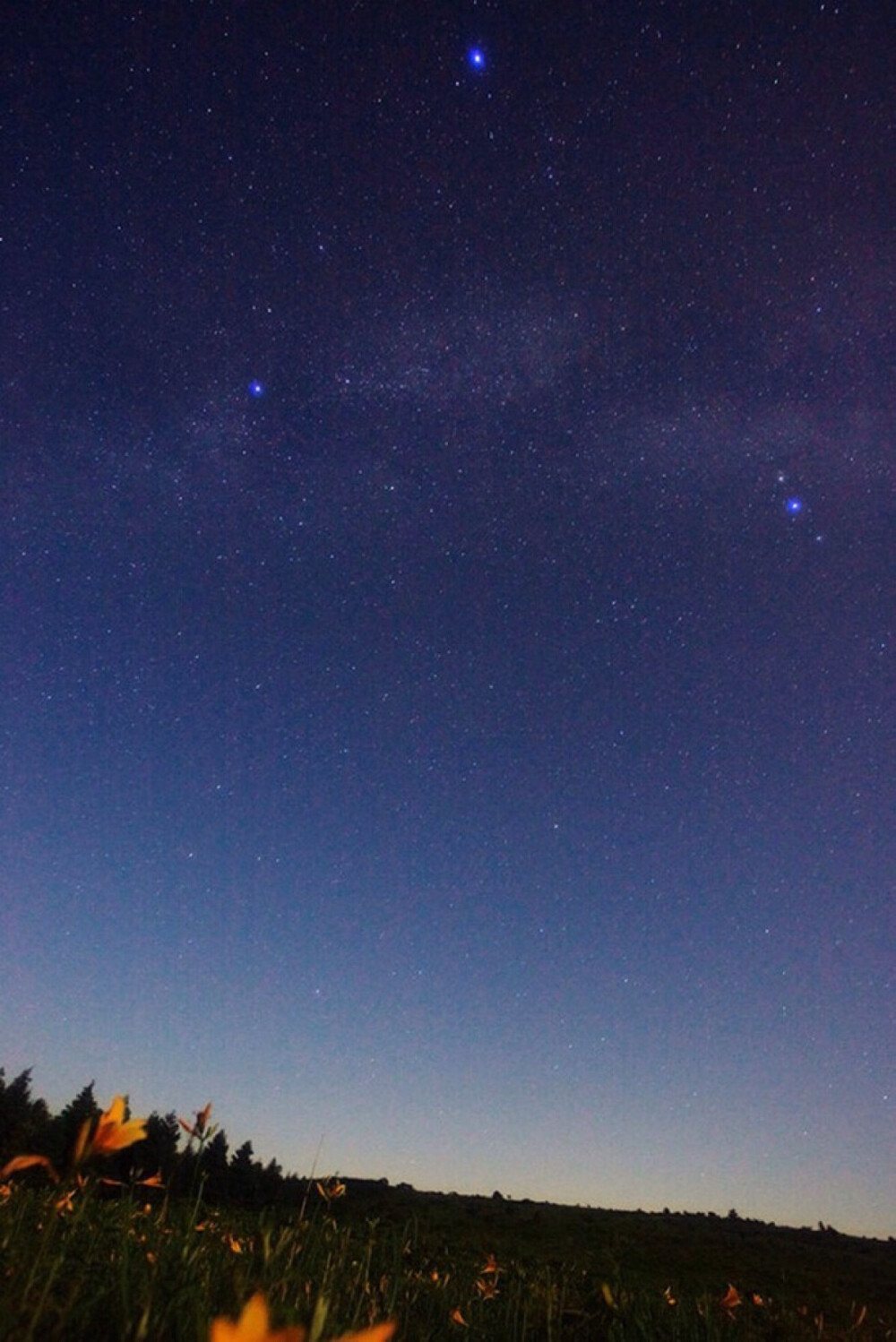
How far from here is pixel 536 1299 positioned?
4.45 m

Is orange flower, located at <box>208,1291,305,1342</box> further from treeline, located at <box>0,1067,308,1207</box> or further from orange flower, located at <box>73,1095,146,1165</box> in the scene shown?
treeline, located at <box>0,1067,308,1207</box>

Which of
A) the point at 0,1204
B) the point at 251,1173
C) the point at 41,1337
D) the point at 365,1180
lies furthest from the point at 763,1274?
the point at 41,1337

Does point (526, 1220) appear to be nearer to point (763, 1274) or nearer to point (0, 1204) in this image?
point (763, 1274)

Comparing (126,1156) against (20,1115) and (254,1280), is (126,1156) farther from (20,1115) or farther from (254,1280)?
(254,1280)

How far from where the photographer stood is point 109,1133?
1.65 m

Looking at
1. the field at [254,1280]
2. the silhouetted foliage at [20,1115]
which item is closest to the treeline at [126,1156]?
the silhouetted foliage at [20,1115]

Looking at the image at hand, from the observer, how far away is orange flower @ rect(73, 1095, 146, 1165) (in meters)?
1.54

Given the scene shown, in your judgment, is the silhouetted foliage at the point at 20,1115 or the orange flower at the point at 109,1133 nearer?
the orange flower at the point at 109,1133

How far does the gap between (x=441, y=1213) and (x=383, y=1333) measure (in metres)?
50.3

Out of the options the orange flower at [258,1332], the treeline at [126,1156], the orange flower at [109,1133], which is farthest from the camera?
the treeline at [126,1156]

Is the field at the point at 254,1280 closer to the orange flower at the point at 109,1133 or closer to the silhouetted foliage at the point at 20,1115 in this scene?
the orange flower at the point at 109,1133

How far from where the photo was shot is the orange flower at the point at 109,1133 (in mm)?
1543

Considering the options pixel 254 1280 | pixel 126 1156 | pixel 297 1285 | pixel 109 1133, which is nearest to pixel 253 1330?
pixel 109 1133

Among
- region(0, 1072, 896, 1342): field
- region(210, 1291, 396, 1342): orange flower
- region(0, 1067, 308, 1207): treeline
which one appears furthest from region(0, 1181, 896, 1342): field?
region(0, 1067, 308, 1207): treeline
